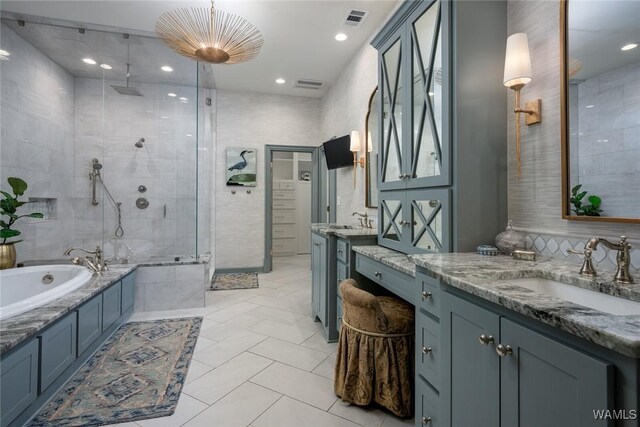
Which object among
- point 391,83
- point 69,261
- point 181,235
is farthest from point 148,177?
point 391,83

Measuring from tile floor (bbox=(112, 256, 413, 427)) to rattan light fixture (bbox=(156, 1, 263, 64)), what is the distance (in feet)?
8.75

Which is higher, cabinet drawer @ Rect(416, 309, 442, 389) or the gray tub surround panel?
the gray tub surround panel

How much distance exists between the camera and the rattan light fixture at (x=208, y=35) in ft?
8.88

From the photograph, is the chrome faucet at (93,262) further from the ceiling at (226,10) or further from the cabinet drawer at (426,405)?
the cabinet drawer at (426,405)

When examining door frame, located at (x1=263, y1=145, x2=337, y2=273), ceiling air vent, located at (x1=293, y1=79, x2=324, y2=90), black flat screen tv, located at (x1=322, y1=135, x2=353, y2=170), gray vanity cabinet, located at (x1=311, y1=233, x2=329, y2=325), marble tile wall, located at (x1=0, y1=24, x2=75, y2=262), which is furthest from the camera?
door frame, located at (x1=263, y1=145, x2=337, y2=273)

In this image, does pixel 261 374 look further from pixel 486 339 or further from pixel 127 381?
pixel 486 339

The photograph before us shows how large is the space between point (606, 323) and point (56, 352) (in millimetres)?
2715

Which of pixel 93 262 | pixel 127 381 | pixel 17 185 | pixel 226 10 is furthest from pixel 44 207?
pixel 226 10

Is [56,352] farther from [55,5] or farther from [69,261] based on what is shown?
[55,5]

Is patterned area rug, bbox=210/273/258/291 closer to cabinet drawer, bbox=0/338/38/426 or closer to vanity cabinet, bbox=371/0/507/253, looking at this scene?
cabinet drawer, bbox=0/338/38/426

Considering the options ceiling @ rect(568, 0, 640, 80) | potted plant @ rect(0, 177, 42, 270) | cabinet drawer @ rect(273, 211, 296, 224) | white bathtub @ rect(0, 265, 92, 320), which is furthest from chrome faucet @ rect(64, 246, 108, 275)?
cabinet drawer @ rect(273, 211, 296, 224)

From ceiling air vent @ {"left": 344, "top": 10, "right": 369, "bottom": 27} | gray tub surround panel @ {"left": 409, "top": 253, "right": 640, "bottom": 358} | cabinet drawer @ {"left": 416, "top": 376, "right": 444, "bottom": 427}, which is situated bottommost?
cabinet drawer @ {"left": 416, "top": 376, "right": 444, "bottom": 427}

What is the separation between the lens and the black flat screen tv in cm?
395

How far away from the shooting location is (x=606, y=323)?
2.17ft
